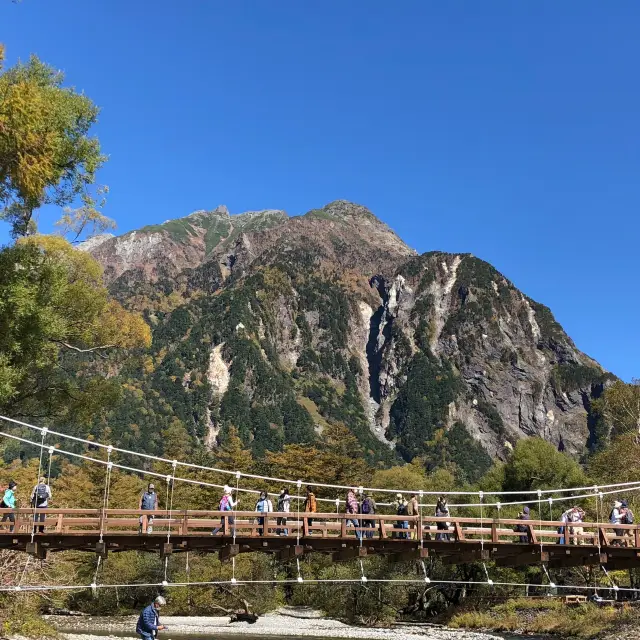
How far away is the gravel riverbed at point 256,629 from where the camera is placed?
29.9 m

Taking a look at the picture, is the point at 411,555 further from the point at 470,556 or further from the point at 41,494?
the point at 41,494

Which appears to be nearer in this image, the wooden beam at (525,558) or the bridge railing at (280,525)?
the bridge railing at (280,525)

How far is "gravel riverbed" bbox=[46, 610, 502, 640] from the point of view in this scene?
98.1 ft

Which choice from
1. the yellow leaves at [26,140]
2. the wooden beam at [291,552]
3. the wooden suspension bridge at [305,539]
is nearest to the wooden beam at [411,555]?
the wooden suspension bridge at [305,539]

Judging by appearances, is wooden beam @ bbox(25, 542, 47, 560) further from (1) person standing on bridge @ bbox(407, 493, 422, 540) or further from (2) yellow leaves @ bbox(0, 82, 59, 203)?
(1) person standing on bridge @ bbox(407, 493, 422, 540)

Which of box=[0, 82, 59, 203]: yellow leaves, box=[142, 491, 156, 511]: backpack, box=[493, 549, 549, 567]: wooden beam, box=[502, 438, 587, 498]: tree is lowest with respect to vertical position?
box=[493, 549, 549, 567]: wooden beam

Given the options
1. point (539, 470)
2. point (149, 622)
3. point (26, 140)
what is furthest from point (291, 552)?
point (539, 470)

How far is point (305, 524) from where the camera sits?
659 inches

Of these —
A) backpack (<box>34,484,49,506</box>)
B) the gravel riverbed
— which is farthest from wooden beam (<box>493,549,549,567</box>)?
backpack (<box>34,484,49,506</box>)

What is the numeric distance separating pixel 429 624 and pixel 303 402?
150848 millimetres

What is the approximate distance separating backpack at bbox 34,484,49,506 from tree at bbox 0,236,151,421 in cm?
233

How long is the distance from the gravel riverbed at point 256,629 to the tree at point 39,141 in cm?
1916

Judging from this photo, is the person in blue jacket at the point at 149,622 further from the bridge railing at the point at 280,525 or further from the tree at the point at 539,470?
the tree at the point at 539,470

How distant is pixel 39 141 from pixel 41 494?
7.92 metres
